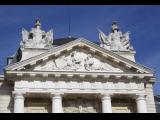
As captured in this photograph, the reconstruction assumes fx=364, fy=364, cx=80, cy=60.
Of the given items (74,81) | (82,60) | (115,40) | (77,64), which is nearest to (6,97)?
(74,81)

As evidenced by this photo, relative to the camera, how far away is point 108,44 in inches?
874

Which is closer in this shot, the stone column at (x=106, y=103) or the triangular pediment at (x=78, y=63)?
the stone column at (x=106, y=103)

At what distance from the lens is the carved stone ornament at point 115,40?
22047 millimetres

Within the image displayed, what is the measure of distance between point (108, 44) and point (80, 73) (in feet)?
11.2

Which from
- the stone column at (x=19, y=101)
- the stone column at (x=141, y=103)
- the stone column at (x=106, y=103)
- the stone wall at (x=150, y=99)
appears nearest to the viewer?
the stone column at (x=19, y=101)

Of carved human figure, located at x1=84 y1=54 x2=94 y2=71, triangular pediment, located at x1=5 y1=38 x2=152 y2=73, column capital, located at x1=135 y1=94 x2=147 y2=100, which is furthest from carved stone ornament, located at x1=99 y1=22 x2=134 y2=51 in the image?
column capital, located at x1=135 y1=94 x2=147 y2=100

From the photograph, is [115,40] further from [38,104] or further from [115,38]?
[38,104]

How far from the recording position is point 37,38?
2152 cm

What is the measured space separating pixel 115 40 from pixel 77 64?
3375 millimetres

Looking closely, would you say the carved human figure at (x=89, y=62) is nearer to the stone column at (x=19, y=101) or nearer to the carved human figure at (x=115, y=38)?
the carved human figure at (x=115, y=38)

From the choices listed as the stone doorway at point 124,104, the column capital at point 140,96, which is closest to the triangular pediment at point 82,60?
the column capital at point 140,96

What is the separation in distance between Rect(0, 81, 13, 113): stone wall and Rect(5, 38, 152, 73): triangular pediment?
5.96 ft

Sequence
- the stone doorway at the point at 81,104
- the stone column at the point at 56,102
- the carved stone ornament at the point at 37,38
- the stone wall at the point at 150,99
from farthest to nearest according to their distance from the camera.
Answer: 1. the carved stone ornament at the point at 37,38
2. the stone wall at the point at 150,99
3. the stone doorway at the point at 81,104
4. the stone column at the point at 56,102

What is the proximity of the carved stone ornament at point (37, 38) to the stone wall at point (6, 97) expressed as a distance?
2.59 m
